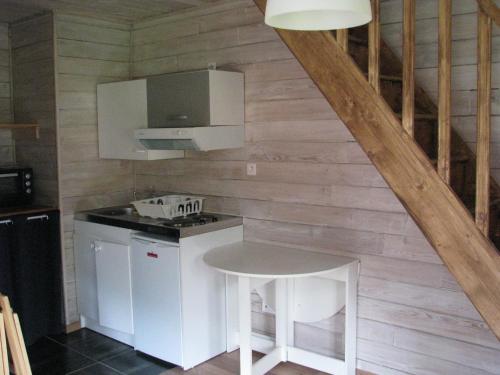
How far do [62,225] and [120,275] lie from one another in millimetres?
668

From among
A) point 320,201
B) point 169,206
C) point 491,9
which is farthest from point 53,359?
point 491,9

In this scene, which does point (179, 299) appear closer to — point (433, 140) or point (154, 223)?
point (154, 223)

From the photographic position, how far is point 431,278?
295cm

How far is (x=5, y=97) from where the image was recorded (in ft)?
14.1

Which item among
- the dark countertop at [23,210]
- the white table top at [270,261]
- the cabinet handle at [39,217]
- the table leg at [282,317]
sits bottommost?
the table leg at [282,317]

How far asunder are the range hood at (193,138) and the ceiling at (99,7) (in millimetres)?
929

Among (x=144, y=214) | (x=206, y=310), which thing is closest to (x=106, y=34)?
(x=144, y=214)

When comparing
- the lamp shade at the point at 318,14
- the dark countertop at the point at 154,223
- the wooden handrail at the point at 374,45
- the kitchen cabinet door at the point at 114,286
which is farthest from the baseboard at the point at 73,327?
the lamp shade at the point at 318,14

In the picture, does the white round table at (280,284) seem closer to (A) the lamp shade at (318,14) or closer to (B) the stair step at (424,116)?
(B) the stair step at (424,116)

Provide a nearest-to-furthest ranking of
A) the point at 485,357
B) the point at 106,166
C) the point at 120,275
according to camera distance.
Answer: the point at 485,357
the point at 120,275
the point at 106,166

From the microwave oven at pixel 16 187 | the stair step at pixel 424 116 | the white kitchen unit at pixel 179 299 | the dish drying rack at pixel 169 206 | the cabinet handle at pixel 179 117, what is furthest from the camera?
the microwave oven at pixel 16 187

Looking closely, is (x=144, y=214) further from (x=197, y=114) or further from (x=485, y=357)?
(x=485, y=357)

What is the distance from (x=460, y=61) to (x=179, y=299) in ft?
7.12

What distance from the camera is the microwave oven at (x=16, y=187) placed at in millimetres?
3939
